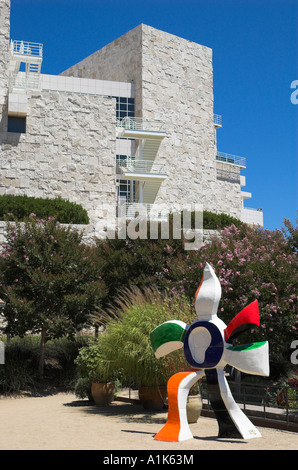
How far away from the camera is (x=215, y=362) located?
371 inches

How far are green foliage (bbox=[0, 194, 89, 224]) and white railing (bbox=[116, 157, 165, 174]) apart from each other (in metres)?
8.50

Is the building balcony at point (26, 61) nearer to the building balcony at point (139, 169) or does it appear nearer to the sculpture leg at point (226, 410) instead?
the building balcony at point (139, 169)

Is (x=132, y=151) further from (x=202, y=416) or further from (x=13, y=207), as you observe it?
(x=202, y=416)

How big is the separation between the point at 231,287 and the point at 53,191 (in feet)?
54.0

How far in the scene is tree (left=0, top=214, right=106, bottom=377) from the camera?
1709 centimetres

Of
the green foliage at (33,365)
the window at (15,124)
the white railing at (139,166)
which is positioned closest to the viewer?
the green foliage at (33,365)

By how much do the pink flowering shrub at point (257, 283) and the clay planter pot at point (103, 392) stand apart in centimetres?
303

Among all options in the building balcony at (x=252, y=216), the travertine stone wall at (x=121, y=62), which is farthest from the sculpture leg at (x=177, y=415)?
the building balcony at (x=252, y=216)

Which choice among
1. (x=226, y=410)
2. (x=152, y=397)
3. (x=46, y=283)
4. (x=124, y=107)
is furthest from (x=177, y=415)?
(x=124, y=107)

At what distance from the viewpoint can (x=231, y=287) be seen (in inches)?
619

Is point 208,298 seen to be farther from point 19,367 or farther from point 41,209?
point 41,209

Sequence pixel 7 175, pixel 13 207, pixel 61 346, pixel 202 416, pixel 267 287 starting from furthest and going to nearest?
1. pixel 7 175
2. pixel 13 207
3. pixel 61 346
4. pixel 267 287
5. pixel 202 416

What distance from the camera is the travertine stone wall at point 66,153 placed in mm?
29281

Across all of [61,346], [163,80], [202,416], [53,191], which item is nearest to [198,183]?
[163,80]
